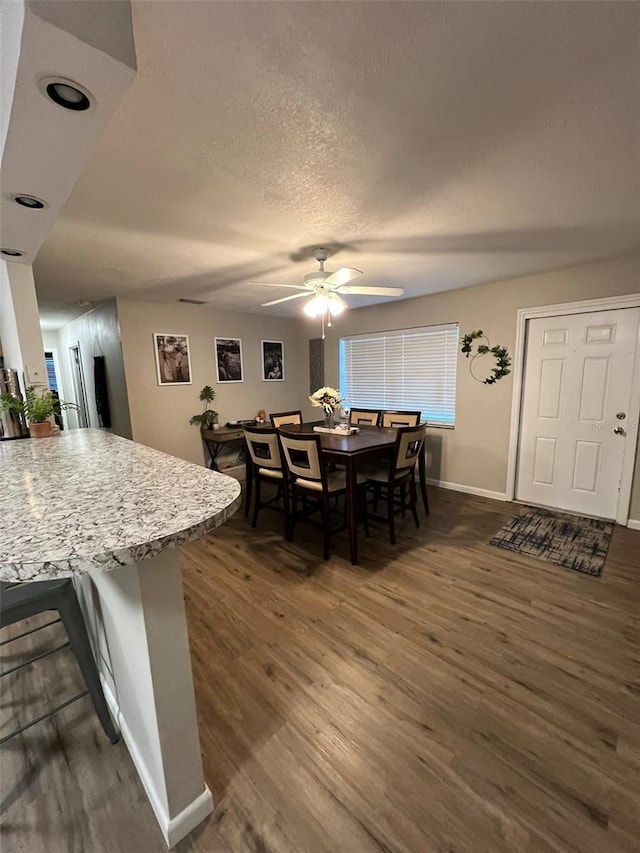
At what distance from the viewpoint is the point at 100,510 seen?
33.3 inches

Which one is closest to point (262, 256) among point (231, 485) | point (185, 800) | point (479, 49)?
point (479, 49)

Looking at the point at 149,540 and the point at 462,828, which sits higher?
the point at 149,540

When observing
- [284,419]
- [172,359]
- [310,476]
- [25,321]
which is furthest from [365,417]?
[25,321]

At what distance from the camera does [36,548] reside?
25.8 inches

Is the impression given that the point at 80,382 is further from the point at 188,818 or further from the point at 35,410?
the point at 188,818

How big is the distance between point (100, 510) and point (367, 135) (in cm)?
161

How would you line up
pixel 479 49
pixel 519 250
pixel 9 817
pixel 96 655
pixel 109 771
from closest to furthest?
pixel 479 49 → pixel 9 817 → pixel 109 771 → pixel 96 655 → pixel 519 250

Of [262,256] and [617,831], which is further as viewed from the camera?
[262,256]

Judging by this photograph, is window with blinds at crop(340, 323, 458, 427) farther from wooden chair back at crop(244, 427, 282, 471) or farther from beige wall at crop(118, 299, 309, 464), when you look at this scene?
wooden chair back at crop(244, 427, 282, 471)

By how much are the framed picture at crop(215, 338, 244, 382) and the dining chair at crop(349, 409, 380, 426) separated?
184 centimetres

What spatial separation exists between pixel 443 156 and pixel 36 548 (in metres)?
1.94

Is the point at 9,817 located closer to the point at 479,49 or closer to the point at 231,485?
the point at 231,485

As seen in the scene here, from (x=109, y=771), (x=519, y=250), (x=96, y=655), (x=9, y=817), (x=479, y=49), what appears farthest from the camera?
(x=519, y=250)

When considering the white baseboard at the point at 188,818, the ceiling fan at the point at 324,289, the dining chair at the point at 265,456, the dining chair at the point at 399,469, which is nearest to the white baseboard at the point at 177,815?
the white baseboard at the point at 188,818
